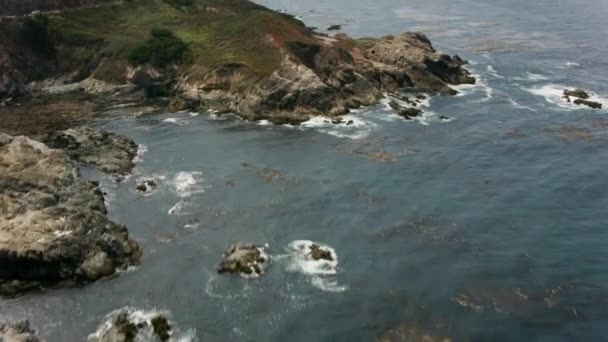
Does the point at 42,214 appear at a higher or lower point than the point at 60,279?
higher

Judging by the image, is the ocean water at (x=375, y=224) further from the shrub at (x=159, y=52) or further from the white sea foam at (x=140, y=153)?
the shrub at (x=159, y=52)

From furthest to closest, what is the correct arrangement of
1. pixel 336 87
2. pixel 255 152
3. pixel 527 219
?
pixel 336 87 < pixel 255 152 < pixel 527 219

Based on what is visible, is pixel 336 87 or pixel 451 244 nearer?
pixel 451 244

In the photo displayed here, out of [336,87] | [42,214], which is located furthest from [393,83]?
[42,214]

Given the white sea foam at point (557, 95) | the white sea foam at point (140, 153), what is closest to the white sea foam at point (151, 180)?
the white sea foam at point (140, 153)

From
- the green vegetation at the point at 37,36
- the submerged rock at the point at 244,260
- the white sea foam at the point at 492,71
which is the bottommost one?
the submerged rock at the point at 244,260

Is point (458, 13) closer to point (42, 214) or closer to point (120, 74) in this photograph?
point (120, 74)
